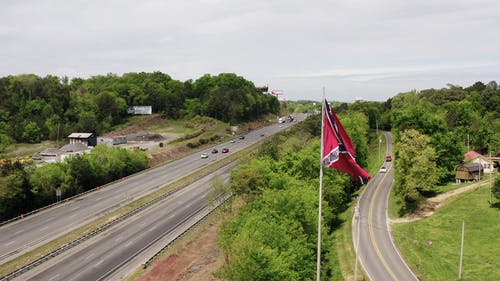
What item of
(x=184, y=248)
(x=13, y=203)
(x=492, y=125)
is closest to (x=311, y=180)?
(x=184, y=248)

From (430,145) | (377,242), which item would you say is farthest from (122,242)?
(430,145)

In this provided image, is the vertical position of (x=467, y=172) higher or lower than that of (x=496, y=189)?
lower

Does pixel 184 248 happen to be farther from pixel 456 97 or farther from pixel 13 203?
pixel 456 97

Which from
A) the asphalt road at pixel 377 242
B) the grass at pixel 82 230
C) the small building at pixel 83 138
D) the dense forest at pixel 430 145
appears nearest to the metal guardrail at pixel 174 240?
the grass at pixel 82 230

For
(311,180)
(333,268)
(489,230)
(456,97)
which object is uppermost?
(456,97)

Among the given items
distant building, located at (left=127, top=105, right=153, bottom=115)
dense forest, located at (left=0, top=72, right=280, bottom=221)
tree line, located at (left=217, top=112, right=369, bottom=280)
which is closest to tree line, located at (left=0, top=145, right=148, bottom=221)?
dense forest, located at (left=0, top=72, right=280, bottom=221)

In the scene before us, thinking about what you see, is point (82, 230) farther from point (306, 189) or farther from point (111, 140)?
point (111, 140)
